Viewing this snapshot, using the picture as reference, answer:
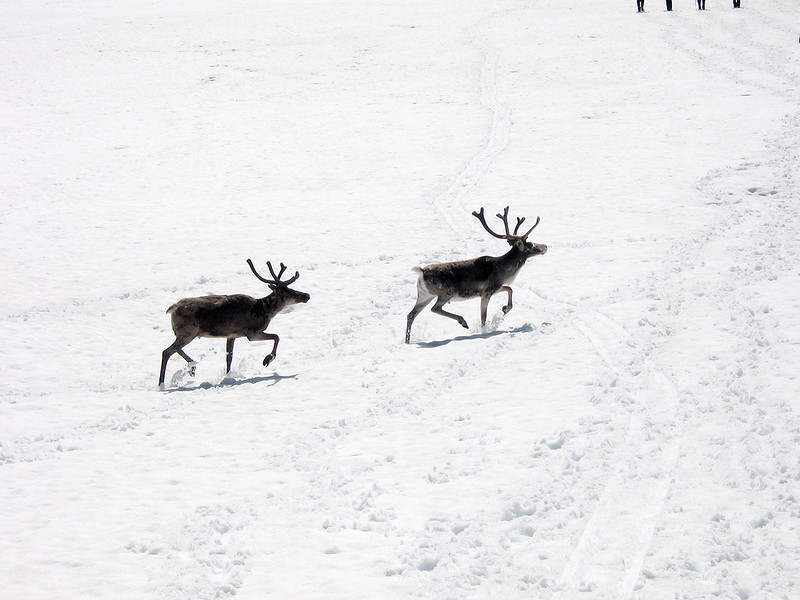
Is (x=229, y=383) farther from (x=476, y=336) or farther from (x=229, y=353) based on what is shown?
(x=476, y=336)

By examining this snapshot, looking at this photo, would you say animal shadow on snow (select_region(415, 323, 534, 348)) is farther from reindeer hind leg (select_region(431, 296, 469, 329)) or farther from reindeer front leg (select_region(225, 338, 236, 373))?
reindeer front leg (select_region(225, 338, 236, 373))

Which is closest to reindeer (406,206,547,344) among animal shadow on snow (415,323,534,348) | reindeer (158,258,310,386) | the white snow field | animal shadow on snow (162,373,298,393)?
animal shadow on snow (415,323,534,348)

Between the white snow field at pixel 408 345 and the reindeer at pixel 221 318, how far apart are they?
53 cm

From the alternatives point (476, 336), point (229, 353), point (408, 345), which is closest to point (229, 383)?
point (229, 353)

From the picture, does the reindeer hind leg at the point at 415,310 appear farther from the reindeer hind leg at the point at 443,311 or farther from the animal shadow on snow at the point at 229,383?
the animal shadow on snow at the point at 229,383

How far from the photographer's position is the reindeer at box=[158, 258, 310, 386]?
1295 centimetres

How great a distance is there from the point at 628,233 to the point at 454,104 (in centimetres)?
1685

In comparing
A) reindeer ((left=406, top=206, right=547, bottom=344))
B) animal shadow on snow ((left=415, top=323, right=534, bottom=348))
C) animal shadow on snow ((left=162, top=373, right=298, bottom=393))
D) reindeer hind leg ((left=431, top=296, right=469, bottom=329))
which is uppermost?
reindeer ((left=406, top=206, right=547, bottom=344))

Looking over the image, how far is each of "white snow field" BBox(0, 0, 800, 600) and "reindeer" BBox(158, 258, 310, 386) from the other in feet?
1.73

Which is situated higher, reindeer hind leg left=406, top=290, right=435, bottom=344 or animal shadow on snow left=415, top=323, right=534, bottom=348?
reindeer hind leg left=406, top=290, right=435, bottom=344

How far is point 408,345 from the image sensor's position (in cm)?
1486

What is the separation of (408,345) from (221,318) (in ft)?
10.5

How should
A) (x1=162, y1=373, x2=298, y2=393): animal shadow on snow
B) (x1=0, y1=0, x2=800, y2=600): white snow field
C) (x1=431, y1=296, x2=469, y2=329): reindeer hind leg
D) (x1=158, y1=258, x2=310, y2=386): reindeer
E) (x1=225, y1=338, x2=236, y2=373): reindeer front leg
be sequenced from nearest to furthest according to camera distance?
(x1=0, y1=0, x2=800, y2=600): white snow field → (x1=158, y1=258, x2=310, y2=386): reindeer → (x1=162, y1=373, x2=298, y2=393): animal shadow on snow → (x1=225, y1=338, x2=236, y2=373): reindeer front leg → (x1=431, y1=296, x2=469, y2=329): reindeer hind leg

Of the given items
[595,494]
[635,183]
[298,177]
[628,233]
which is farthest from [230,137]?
[595,494]
